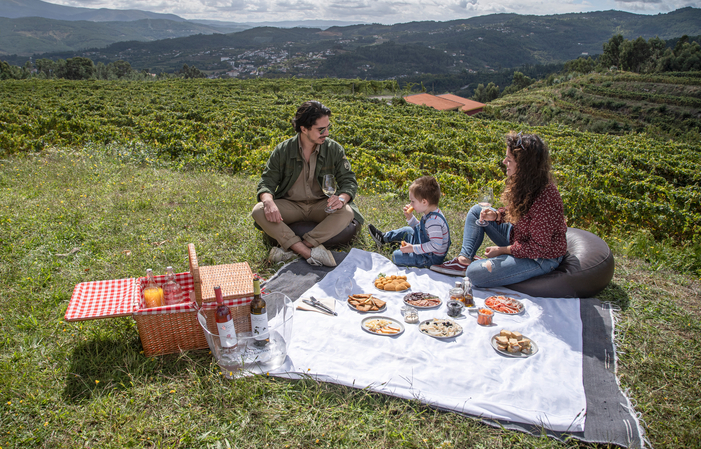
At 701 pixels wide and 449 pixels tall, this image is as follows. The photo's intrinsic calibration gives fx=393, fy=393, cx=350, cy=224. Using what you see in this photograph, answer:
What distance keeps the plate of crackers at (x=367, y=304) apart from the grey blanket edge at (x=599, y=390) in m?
0.60

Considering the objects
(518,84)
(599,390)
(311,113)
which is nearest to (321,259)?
(311,113)

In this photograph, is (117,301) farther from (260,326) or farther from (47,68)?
(47,68)

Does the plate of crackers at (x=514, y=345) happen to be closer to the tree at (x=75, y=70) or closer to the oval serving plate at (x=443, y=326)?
the oval serving plate at (x=443, y=326)

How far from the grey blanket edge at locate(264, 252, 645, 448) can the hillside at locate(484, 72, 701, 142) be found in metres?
57.8

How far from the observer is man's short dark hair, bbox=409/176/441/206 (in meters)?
4.32

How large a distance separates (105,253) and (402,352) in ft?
12.7

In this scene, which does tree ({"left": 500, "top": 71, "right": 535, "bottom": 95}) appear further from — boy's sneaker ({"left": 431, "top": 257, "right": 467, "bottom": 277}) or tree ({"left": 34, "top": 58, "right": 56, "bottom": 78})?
boy's sneaker ({"left": 431, "top": 257, "right": 467, "bottom": 277})

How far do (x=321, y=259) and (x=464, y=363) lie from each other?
210 centimetres

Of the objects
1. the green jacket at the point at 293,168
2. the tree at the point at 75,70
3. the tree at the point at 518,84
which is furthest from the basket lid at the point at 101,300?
the tree at the point at 518,84

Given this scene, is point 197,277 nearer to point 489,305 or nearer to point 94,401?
point 94,401

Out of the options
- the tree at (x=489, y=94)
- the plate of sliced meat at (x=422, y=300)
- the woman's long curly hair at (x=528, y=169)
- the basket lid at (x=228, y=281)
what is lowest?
the tree at (x=489, y=94)

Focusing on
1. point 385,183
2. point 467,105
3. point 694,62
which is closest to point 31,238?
point 385,183

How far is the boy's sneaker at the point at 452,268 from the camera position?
4.39 m

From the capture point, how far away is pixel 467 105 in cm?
7038
